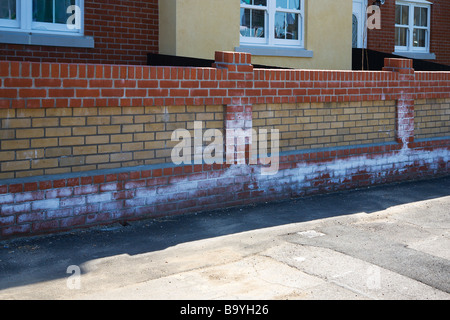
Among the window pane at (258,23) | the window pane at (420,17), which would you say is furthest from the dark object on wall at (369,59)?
the window pane at (420,17)

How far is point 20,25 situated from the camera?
8656mm

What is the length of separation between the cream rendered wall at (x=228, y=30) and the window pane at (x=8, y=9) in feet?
8.08

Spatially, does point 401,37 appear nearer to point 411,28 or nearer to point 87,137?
point 411,28

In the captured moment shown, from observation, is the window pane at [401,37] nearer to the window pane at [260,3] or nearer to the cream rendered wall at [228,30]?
the cream rendered wall at [228,30]

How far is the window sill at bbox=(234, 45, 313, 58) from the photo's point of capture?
10531mm

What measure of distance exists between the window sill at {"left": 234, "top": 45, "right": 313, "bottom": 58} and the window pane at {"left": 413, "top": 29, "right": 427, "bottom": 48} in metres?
5.88

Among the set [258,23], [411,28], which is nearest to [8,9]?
[258,23]

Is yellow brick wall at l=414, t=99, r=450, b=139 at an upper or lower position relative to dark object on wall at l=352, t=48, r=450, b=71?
lower

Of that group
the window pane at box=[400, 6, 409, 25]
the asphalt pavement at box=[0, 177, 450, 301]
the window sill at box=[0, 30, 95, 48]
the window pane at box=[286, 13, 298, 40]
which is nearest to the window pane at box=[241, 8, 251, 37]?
the window pane at box=[286, 13, 298, 40]

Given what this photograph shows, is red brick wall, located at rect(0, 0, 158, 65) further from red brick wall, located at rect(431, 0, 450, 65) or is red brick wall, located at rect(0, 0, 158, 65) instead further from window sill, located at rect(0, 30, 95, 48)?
red brick wall, located at rect(431, 0, 450, 65)

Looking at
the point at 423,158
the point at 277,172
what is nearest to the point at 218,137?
the point at 277,172

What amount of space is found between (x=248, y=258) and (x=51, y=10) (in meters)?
5.57

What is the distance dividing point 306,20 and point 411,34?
5.60 m

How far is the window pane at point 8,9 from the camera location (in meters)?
8.58
